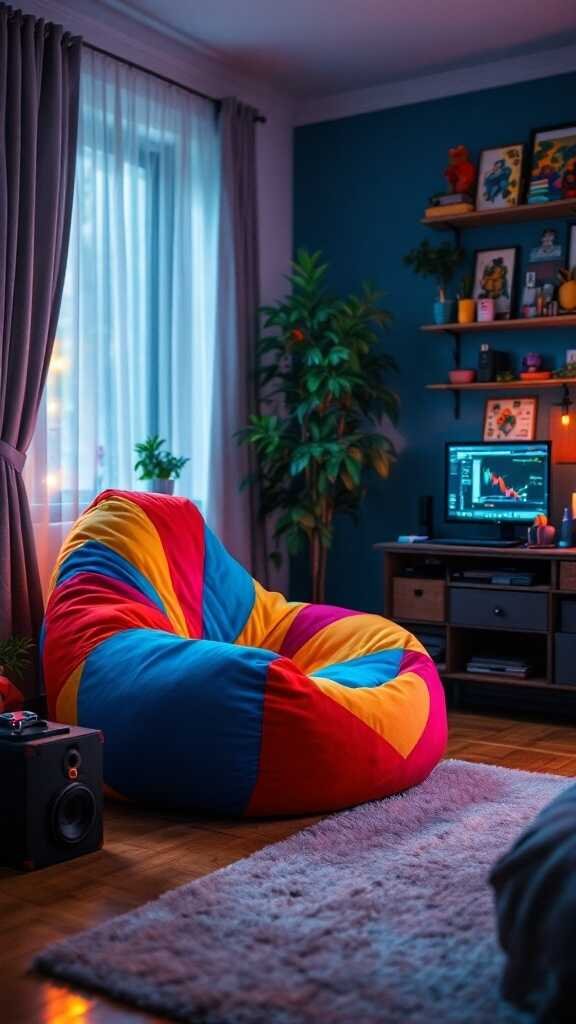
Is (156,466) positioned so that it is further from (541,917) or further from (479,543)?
(541,917)

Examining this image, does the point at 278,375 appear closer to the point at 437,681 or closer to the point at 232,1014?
the point at 437,681

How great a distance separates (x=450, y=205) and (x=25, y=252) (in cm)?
198

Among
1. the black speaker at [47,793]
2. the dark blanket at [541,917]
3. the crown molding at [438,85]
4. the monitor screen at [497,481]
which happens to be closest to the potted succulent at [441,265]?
the monitor screen at [497,481]

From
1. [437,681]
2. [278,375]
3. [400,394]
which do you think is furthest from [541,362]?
[437,681]

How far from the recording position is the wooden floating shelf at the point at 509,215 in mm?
4805

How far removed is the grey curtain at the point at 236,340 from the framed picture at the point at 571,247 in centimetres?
149

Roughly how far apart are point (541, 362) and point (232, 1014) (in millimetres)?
3609

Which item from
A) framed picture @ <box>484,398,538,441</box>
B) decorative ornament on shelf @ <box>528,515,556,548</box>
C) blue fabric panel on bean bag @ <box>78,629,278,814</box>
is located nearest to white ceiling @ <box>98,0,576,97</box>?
framed picture @ <box>484,398,538,441</box>

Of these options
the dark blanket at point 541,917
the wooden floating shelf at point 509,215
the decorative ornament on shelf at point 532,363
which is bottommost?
the dark blanket at point 541,917

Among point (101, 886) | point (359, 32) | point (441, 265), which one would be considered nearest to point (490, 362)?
point (441, 265)

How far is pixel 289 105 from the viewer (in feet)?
18.9

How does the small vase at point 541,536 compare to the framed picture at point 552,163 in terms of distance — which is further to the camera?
the framed picture at point 552,163

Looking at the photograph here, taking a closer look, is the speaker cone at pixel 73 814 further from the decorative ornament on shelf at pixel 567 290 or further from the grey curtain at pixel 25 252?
the decorative ornament on shelf at pixel 567 290

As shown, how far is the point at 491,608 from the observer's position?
4.68m
